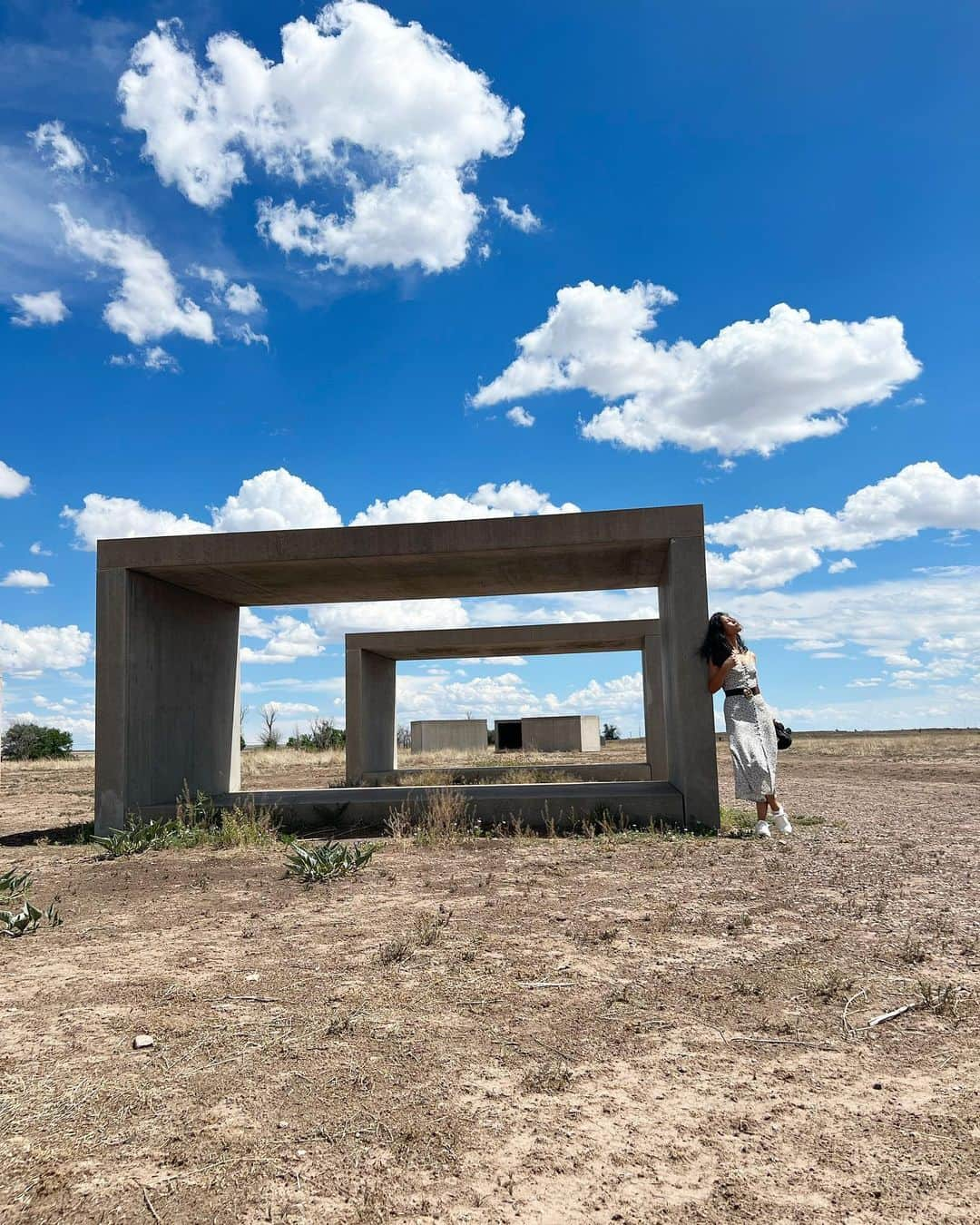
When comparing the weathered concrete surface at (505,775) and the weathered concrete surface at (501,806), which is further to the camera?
the weathered concrete surface at (505,775)

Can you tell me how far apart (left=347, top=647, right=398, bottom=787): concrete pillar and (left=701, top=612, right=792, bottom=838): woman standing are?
11.3 meters

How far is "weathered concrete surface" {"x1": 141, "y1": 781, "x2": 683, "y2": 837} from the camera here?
33.2 feet

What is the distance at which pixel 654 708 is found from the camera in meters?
20.0

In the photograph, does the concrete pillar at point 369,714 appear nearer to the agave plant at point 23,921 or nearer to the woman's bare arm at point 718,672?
the woman's bare arm at point 718,672

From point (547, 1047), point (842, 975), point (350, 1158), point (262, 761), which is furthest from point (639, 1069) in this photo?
point (262, 761)

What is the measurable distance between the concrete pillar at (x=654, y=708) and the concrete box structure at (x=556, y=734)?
1619 centimetres

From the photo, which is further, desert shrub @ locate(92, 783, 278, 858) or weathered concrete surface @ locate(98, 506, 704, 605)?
weathered concrete surface @ locate(98, 506, 704, 605)

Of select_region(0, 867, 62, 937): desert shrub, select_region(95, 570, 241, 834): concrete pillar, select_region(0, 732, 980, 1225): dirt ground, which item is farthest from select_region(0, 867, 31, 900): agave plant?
select_region(95, 570, 241, 834): concrete pillar

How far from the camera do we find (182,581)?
39.4 ft

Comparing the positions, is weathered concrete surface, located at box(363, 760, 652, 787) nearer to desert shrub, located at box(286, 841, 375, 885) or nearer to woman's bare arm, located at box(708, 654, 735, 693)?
woman's bare arm, located at box(708, 654, 735, 693)

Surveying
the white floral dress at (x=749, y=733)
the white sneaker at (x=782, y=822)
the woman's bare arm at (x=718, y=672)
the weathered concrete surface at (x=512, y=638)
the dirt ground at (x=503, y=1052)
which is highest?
the weathered concrete surface at (x=512, y=638)

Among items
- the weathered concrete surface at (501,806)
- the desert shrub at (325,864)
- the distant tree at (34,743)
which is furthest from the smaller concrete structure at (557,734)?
the desert shrub at (325,864)

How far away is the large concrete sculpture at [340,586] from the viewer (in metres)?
10.0

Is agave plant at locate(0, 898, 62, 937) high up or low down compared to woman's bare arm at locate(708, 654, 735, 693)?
down
